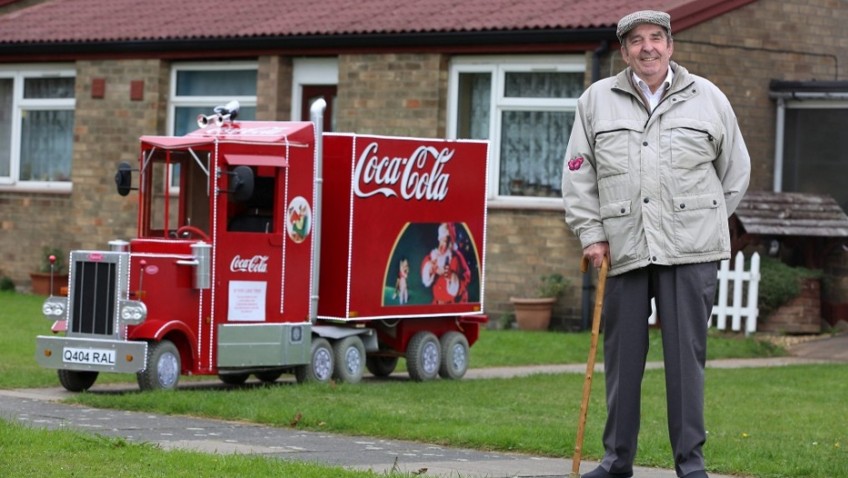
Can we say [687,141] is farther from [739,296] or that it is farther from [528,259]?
[528,259]

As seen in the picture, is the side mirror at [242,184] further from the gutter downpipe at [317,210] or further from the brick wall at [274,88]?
the brick wall at [274,88]

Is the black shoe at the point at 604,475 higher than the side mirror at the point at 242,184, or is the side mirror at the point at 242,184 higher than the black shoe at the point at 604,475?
the side mirror at the point at 242,184

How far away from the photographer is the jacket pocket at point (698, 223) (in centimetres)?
755

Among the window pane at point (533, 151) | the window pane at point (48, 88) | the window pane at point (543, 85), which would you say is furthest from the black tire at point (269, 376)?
the window pane at point (48, 88)

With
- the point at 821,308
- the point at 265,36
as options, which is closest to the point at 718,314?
the point at 821,308

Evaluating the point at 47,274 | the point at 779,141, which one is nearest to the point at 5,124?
the point at 47,274

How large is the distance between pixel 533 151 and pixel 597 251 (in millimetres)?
15339

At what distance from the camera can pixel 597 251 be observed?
7.61m

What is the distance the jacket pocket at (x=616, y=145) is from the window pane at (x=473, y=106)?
15717mm

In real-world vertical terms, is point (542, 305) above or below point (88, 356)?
above

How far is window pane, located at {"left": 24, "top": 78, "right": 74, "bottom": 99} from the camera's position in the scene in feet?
90.9

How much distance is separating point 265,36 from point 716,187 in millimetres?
17480

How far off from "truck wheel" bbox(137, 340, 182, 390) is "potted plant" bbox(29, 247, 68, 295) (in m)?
13.2

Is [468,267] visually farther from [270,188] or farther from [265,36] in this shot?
[265,36]
